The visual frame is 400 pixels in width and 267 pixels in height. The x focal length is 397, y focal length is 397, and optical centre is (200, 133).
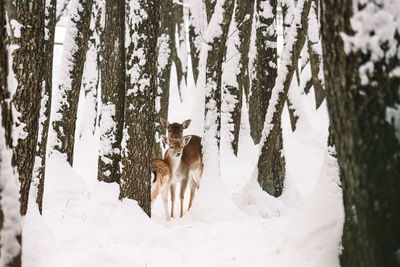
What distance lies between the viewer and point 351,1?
8.28 feet

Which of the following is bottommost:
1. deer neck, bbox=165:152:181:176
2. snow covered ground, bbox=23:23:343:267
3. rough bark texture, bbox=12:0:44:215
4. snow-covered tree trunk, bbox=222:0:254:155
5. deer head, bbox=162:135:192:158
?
snow covered ground, bbox=23:23:343:267

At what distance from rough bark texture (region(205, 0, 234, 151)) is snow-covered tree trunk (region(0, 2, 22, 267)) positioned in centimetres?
493

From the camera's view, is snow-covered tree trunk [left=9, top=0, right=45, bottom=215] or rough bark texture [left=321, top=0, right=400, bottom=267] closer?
rough bark texture [left=321, top=0, right=400, bottom=267]

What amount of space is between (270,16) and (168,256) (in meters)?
6.41

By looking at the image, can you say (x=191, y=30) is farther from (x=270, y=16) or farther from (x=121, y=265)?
(x=121, y=265)

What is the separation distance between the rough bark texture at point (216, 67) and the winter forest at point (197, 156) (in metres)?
0.03

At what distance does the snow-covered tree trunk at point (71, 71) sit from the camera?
841 centimetres

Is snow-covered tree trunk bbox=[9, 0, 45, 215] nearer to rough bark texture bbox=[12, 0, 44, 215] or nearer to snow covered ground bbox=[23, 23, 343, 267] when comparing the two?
rough bark texture bbox=[12, 0, 44, 215]

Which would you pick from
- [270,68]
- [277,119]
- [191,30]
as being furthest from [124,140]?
[191,30]

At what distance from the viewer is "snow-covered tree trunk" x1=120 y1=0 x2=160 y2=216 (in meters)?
6.16

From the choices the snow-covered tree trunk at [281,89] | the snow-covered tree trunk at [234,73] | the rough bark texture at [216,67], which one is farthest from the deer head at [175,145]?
the snow-covered tree trunk at [234,73]

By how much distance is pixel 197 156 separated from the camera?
9328 millimetres

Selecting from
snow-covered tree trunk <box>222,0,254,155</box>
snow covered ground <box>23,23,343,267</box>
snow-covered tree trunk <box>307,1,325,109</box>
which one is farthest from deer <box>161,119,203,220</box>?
snow-covered tree trunk <box>307,1,325,109</box>

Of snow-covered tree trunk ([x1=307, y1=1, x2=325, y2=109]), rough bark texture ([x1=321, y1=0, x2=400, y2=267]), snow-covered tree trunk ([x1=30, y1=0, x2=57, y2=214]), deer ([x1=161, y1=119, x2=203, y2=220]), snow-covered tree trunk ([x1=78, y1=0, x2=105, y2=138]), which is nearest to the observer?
rough bark texture ([x1=321, y1=0, x2=400, y2=267])
